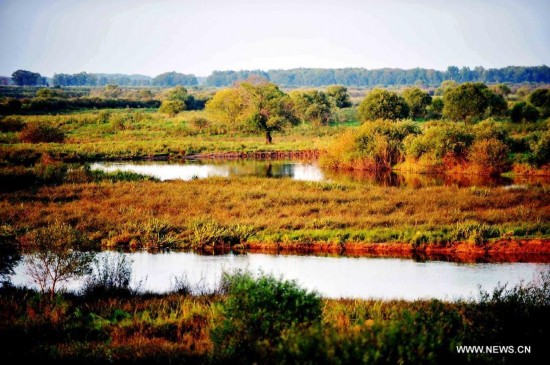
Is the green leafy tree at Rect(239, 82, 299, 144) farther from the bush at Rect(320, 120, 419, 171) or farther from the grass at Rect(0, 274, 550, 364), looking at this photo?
the grass at Rect(0, 274, 550, 364)

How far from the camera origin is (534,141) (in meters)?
52.1

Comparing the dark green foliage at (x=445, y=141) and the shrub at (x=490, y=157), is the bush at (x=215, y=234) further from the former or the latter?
the shrub at (x=490, y=157)

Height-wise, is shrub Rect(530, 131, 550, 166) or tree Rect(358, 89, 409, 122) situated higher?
tree Rect(358, 89, 409, 122)

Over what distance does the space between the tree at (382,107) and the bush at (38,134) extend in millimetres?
42834

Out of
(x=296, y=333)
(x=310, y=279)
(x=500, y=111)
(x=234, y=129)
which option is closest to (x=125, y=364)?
(x=296, y=333)

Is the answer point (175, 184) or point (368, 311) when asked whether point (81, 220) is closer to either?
point (175, 184)

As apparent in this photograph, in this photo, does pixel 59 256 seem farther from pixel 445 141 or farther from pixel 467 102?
pixel 467 102

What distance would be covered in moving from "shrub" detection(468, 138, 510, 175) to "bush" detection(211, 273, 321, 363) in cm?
4296

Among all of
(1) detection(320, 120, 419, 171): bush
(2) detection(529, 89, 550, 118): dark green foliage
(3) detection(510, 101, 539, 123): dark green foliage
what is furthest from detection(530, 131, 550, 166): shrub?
(2) detection(529, 89, 550, 118): dark green foliage

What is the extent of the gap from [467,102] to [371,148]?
3643 centimetres

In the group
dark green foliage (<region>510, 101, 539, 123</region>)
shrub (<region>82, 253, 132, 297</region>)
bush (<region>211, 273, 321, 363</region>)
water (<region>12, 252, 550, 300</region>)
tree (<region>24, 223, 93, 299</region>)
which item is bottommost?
water (<region>12, 252, 550, 300</region>)

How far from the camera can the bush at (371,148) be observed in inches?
2127

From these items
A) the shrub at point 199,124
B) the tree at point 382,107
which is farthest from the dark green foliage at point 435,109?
the shrub at point 199,124

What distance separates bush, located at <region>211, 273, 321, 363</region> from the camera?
9.53 m
